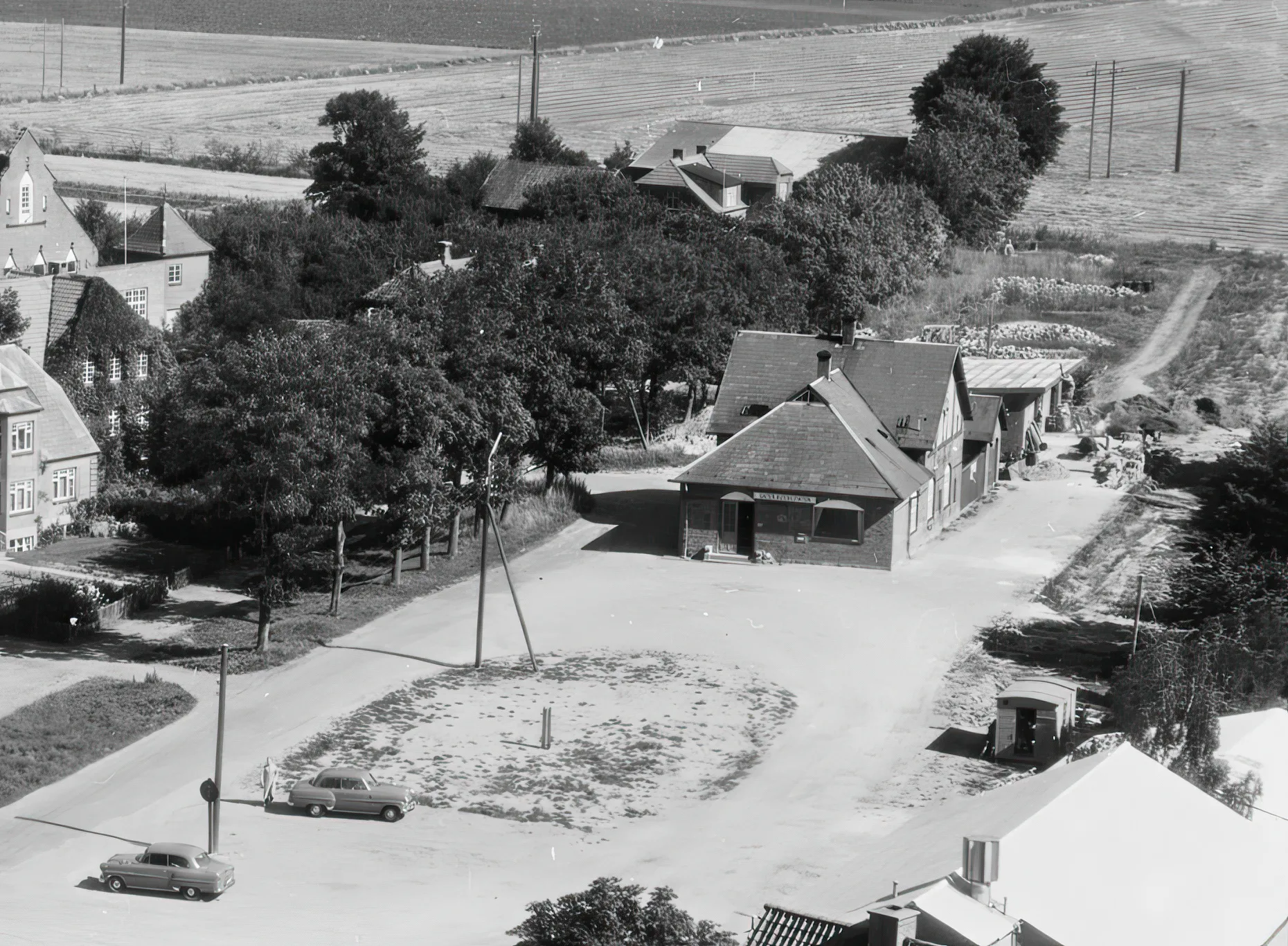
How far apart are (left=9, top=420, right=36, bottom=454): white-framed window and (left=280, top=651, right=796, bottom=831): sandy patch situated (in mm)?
18213

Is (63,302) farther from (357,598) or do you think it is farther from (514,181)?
(514,181)

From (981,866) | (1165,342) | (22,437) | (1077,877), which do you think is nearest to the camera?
(981,866)

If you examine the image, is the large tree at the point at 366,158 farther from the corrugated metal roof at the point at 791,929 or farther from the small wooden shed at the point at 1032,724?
the corrugated metal roof at the point at 791,929

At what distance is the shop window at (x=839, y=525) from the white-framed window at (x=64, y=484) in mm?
22379

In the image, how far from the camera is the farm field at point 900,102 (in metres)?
119

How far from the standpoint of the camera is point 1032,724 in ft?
128

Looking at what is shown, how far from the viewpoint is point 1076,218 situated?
11300 cm

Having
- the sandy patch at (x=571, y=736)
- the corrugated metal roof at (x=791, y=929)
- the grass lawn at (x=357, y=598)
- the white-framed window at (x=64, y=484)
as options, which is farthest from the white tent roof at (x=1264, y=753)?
the white-framed window at (x=64, y=484)

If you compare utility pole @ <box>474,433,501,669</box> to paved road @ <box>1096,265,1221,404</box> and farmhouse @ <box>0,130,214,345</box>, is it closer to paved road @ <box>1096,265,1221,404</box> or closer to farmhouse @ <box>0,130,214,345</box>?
farmhouse @ <box>0,130,214,345</box>

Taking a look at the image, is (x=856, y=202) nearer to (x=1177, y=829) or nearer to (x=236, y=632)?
(x=236, y=632)

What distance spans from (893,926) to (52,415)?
39.2 meters

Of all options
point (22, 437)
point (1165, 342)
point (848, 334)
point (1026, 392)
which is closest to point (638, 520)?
point (848, 334)

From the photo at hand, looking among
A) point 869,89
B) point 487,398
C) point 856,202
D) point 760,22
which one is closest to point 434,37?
point 760,22

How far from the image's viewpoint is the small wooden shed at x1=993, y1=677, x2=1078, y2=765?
38.6 meters
